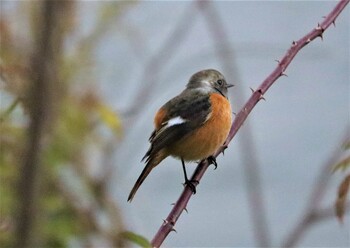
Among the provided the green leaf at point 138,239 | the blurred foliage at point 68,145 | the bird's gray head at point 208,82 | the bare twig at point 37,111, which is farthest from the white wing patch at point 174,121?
the bare twig at point 37,111

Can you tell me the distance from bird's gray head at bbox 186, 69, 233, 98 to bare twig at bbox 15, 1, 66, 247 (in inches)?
126

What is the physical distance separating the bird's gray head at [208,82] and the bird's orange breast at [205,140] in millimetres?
230

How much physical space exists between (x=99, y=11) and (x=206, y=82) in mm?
627

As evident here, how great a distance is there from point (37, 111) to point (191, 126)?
295cm

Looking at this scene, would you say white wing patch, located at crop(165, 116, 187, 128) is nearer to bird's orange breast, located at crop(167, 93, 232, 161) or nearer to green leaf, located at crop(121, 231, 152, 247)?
bird's orange breast, located at crop(167, 93, 232, 161)

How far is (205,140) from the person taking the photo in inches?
143

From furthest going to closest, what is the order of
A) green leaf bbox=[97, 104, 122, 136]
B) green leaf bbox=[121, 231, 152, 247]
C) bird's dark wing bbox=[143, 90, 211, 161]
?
bird's dark wing bbox=[143, 90, 211, 161] < green leaf bbox=[97, 104, 122, 136] < green leaf bbox=[121, 231, 152, 247]

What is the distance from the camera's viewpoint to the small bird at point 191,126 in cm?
352

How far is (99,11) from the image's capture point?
3887 mm

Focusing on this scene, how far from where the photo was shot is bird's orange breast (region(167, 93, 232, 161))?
3.57m

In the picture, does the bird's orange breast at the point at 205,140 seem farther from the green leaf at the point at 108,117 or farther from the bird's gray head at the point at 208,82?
the green leaf at the point at 108,117

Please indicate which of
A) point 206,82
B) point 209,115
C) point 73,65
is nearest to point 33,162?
point 73,65

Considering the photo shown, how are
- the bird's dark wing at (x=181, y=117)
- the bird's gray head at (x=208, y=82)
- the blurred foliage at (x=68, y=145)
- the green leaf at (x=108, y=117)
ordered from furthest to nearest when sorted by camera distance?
the bird's gray head at (x=208, y=82)
the bird's dark wing at (x=181, y=117)
the green leaf at (x=108, y=117)
the blurred foliage at (x=68, y=145)

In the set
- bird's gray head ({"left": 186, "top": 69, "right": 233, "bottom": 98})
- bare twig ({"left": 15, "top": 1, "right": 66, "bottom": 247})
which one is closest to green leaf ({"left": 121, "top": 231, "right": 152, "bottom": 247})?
bare twig ({"left": 15, "top": 1, "right": 66, "bottom": 247})
